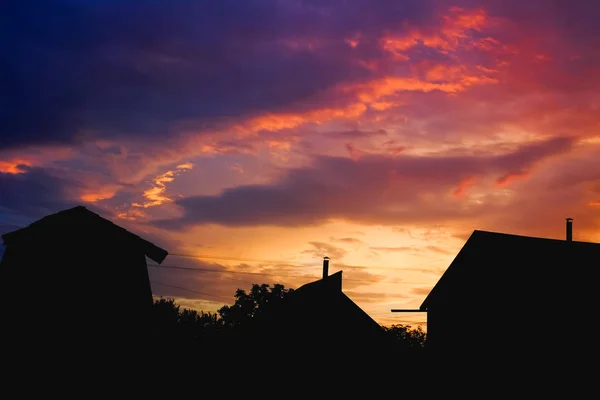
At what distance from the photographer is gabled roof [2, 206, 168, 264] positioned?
23.6 m

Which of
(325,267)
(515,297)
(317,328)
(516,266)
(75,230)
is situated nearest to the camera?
(75,230)

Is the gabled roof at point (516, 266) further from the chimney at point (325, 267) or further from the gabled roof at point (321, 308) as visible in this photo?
the chimney at point (325, 267)

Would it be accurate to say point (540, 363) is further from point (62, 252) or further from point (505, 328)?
point (62, 252)

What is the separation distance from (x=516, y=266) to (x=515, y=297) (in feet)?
4.31

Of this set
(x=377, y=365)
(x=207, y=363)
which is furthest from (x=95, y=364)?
(x=377, y=365)

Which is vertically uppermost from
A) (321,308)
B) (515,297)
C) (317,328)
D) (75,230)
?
(75,230)

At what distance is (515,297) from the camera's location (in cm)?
2741

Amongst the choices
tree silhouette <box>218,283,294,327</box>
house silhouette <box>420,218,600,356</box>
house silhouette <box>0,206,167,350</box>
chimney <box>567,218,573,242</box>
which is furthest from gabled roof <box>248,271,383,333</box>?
tree silhouette <box>218,283,294,327</box>

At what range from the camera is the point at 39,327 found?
2286cm

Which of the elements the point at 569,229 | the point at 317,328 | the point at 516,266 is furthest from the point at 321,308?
the point at 569,229

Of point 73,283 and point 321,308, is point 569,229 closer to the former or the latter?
point 321,308

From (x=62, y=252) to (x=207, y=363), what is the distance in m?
10.5

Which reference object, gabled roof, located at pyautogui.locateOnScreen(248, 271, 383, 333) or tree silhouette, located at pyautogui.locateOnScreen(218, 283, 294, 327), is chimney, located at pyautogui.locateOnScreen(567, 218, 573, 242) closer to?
gabled roof, located at pyautogui.locateOnScreen(248, 271, 383, 333)

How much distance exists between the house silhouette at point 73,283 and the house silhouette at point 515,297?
1381cm
